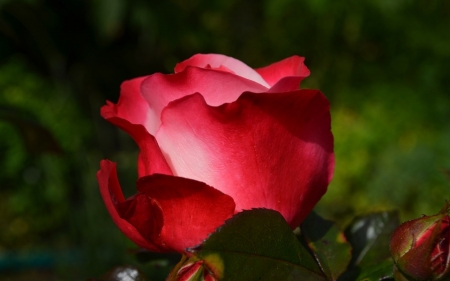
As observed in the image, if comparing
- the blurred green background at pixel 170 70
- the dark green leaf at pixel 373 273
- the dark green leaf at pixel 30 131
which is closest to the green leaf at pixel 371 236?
the dark green leaf at pixel 373 273

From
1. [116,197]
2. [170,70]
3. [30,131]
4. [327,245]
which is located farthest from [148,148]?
[170,70]

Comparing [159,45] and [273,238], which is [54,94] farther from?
[273,238]

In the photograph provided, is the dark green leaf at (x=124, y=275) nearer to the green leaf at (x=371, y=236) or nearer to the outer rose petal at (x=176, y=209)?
the outer rose petal at (x=176, y=209)

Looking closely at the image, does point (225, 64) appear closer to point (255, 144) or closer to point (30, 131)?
point (255, 144)

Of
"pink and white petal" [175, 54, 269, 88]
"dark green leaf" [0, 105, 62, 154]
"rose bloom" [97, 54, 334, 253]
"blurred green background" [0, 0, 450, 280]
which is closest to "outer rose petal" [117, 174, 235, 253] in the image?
"rose bloom" [97, 54, 334, 253]

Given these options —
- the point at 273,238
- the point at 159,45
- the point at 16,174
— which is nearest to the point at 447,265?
the point at 273,238

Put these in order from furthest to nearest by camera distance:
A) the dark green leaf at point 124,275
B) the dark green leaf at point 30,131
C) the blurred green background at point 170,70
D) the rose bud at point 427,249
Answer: the blurred green background at point 170,70
the dark green leaf at point 30,131
the dark green leaf at point 124,275
the rose bud at point 427,249

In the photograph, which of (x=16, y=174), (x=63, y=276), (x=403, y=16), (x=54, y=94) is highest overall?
(x=403, y=16)

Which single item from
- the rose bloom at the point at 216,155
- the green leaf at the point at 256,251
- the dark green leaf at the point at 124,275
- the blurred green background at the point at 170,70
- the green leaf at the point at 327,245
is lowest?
the blurred green background at the point at 170,70
